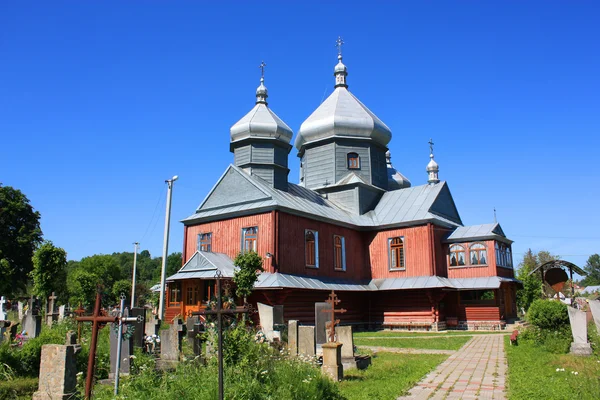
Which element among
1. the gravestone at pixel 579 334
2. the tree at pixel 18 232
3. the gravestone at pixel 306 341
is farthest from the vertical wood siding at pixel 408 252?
the tree at pixel 18 232

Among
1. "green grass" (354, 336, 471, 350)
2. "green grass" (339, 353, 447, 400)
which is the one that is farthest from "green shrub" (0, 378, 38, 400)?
"green grass" (354, 336, 471, 350)

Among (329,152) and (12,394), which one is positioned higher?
(329,152)

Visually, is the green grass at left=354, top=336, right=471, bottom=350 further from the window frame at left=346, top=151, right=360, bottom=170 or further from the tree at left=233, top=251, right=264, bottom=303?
the window frame at left=346, top=151, right=360, bottom=170

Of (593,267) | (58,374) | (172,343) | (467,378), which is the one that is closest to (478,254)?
(467,378)

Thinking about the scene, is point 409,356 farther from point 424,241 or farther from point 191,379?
point 424,241

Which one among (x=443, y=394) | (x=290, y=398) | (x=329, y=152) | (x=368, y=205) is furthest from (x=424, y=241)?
(x=290, y=398)

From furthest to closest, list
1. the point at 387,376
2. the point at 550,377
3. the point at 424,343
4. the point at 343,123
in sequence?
the point at 343,123, the point at 424,343, the point at 387,376, the point at 550,377

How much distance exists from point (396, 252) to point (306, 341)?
52.1 feet

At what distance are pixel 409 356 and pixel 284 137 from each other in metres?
15.7

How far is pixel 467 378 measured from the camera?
9.97m

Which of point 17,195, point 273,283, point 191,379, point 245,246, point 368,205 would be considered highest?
point 17,195

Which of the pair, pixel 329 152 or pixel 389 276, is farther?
pixel 329 152

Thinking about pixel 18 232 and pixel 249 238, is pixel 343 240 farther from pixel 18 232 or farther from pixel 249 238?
pixel 18 232

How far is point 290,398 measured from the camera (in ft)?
21.9
